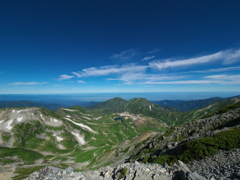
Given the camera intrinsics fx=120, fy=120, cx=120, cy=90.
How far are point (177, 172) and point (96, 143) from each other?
488 feet

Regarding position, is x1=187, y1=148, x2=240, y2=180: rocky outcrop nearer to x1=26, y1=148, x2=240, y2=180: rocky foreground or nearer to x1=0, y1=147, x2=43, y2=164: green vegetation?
x1=26, y1=148, x2=240, y2=180: rocky foreground

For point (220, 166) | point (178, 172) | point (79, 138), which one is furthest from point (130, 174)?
point (79, 138)

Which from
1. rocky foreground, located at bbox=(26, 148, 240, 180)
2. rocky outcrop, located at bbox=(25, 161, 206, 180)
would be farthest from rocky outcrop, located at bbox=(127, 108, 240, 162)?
rocky outcrop, located at bbox=(25, 161, 206, 180)

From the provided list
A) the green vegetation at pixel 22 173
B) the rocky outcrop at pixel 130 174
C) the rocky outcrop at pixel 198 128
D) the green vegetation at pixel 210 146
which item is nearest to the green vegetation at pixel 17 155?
the green vegetation at pixel 22 173

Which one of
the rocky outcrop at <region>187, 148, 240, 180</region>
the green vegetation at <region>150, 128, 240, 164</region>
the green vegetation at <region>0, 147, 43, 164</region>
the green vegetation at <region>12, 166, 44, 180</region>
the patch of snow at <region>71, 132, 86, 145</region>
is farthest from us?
the patch of snow at <region>71, 132, 86, 145</region>

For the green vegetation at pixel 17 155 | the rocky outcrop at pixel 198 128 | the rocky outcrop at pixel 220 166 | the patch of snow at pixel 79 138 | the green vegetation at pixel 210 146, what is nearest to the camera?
the rocky outcrop at pixel 220 166

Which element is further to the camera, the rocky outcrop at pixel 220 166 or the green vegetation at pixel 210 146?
the green vegetation at pixel 210 146

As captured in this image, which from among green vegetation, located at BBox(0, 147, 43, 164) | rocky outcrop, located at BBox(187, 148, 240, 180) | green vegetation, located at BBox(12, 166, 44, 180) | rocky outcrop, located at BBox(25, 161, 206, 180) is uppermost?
rocky outcrop, located at BBox(187, 148, 240, 180)

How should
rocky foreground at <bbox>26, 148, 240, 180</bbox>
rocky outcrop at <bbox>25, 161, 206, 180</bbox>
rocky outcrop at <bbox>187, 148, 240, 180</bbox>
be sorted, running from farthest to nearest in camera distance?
rocky outcrop at <bbox>25, 161, 206, 180</bbox>
rocky foreground at <bbox>26, 148, 240, 180</bbox>
rocky outcrop at <bbox>187, 148, 240, 180</bbox>

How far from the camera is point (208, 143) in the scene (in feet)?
64.8

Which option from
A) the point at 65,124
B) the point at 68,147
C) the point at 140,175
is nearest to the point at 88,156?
the point at 68,147

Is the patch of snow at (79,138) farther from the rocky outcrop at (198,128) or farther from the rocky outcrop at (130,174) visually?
the rocky outcrop at (130,174)

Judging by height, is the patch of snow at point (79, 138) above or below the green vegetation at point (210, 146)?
below

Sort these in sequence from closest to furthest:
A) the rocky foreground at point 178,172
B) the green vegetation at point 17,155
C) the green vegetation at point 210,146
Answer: the rocky foreground at point 178,172 < the green vegetation at point 210,146 < the green vegetation at point 17,155
